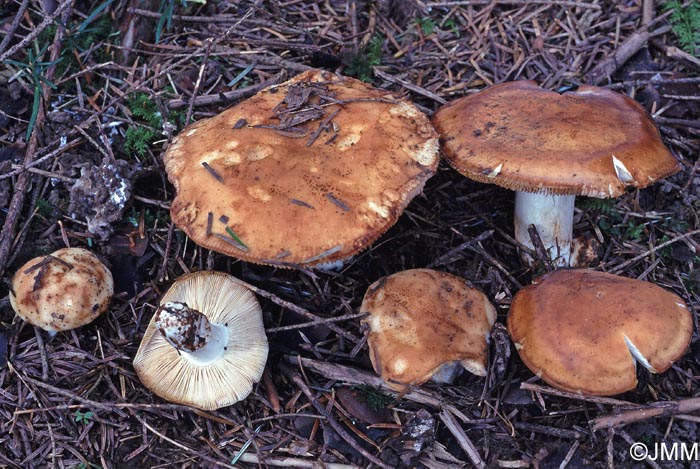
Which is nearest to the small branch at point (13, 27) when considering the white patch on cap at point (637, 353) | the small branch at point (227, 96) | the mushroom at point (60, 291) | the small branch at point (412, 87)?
the small branch at point (227, 96)

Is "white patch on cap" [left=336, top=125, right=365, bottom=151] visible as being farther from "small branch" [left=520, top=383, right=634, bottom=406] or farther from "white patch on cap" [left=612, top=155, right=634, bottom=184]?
"small branch" [left=520, top=383, right=634, bottom=406]

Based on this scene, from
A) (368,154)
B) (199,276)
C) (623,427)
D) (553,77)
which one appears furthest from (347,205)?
(553,77)

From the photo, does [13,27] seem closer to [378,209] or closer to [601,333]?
[378,209]

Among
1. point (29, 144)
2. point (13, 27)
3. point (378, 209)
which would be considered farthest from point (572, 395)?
point (13, 27)

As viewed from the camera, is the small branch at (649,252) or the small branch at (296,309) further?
the small branch at (649,252)

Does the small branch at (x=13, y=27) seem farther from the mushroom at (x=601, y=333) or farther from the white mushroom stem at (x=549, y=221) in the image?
the mushroom at (x=601, y=333)

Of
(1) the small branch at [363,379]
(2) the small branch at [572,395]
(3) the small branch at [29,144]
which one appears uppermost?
(3) the small branch at [29,144]
